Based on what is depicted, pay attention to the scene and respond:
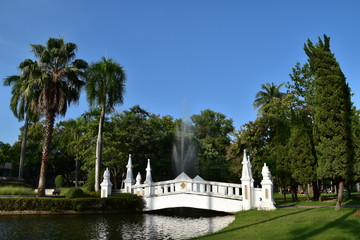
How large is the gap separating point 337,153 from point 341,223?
520 cm

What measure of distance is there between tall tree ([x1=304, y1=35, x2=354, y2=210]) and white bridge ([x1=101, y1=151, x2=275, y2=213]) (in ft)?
13.1

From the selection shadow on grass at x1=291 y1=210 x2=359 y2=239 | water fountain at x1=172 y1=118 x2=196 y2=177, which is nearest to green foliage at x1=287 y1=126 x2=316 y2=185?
shadow on grass at x1=291 y1=210 x2=359 y2=239

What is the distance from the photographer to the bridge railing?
66.2 ft

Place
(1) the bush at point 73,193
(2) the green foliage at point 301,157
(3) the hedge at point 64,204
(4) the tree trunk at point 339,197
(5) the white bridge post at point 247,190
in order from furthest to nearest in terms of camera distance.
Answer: (2) the green foliage at point 301,157 < (1) the bush at point 73,193 < (3) the hedge at point 64,204 < (5) the white bridge post at point 247,190 < (4) the tree trunk at point 339,197

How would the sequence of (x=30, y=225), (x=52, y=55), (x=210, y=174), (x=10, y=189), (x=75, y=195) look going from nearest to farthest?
1. (x=30, y=225)
2. (x=75, y=195)
3. (x=10, y=189)
4. (x=52, y=55)
5. (x=210, y=174)

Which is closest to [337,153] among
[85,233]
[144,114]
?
[85,233]

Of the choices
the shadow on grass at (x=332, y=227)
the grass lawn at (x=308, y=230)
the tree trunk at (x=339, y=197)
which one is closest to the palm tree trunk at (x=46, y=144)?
the grass lawn at (x=308, y=230)

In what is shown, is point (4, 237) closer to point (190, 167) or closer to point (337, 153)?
point (337, 153)

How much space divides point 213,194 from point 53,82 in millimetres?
15632

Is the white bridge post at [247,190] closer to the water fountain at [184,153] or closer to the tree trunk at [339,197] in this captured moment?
the tree trunk at [339,197]

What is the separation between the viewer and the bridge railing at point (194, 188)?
66.2 feet

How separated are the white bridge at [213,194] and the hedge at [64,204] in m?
2.11

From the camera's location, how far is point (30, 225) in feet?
47.8

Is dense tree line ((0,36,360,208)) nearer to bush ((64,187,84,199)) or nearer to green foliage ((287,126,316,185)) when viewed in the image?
green foliage ((287,126,316,185))
